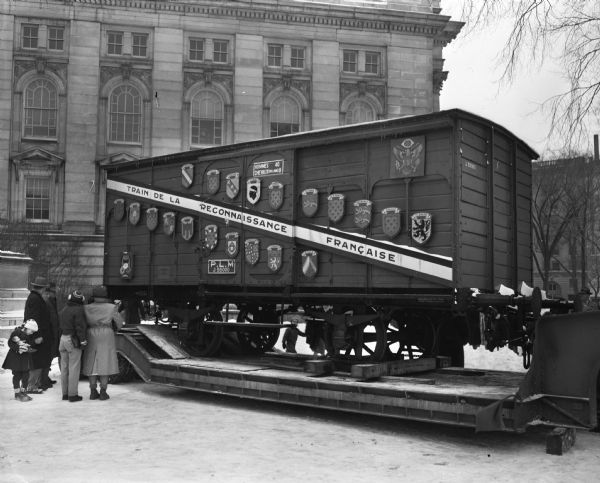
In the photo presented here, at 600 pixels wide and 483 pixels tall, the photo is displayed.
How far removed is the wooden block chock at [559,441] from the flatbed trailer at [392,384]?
0.12 metres

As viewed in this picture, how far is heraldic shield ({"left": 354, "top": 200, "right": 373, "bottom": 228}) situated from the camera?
396 inches

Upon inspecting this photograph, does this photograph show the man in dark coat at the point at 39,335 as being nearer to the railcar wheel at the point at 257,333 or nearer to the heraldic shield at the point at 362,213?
the railcar wheel at the point at 257,333

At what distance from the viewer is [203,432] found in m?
8.73

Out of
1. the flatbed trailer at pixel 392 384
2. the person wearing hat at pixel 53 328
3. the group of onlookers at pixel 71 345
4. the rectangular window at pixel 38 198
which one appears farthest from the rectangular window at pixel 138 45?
the group of onlookers at pixel 71 345

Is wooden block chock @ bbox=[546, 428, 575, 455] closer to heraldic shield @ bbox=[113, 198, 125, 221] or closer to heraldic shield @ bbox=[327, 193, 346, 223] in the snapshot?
heraldic shield @ bbox=[327, 193, 346, 223]

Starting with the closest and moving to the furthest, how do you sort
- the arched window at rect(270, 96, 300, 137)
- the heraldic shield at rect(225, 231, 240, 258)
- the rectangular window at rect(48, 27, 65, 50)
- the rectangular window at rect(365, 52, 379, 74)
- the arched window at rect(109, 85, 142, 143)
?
1. the heraldic shield at rect(225, 231, 240, 258)
2. the rectangular window at rect(48, 27, 65, 50)
3. the arched window at rect(109, 85, 142, 143)
4. the arched window at rect(270, 96, 300, 137)
5. the rectangular window at rect(365, 52, 379, 74)

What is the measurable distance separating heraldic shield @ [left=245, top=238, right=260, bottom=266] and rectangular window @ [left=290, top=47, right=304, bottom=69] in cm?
3497

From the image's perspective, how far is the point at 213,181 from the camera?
40.2 ft

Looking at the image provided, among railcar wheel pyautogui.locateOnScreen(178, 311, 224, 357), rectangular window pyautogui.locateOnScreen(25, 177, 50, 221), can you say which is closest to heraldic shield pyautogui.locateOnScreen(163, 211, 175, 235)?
railcar wheel pyautogui.locateOnScreen(178, 311, 224, 357)

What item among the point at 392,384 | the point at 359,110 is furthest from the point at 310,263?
the point at 359,110

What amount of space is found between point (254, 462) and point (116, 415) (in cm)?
333

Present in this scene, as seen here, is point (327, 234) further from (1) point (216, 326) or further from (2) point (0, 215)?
(2) point (0, 215)

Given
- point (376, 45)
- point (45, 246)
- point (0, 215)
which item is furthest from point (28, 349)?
point (376, 45)

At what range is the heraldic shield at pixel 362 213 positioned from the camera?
33.0 ft
